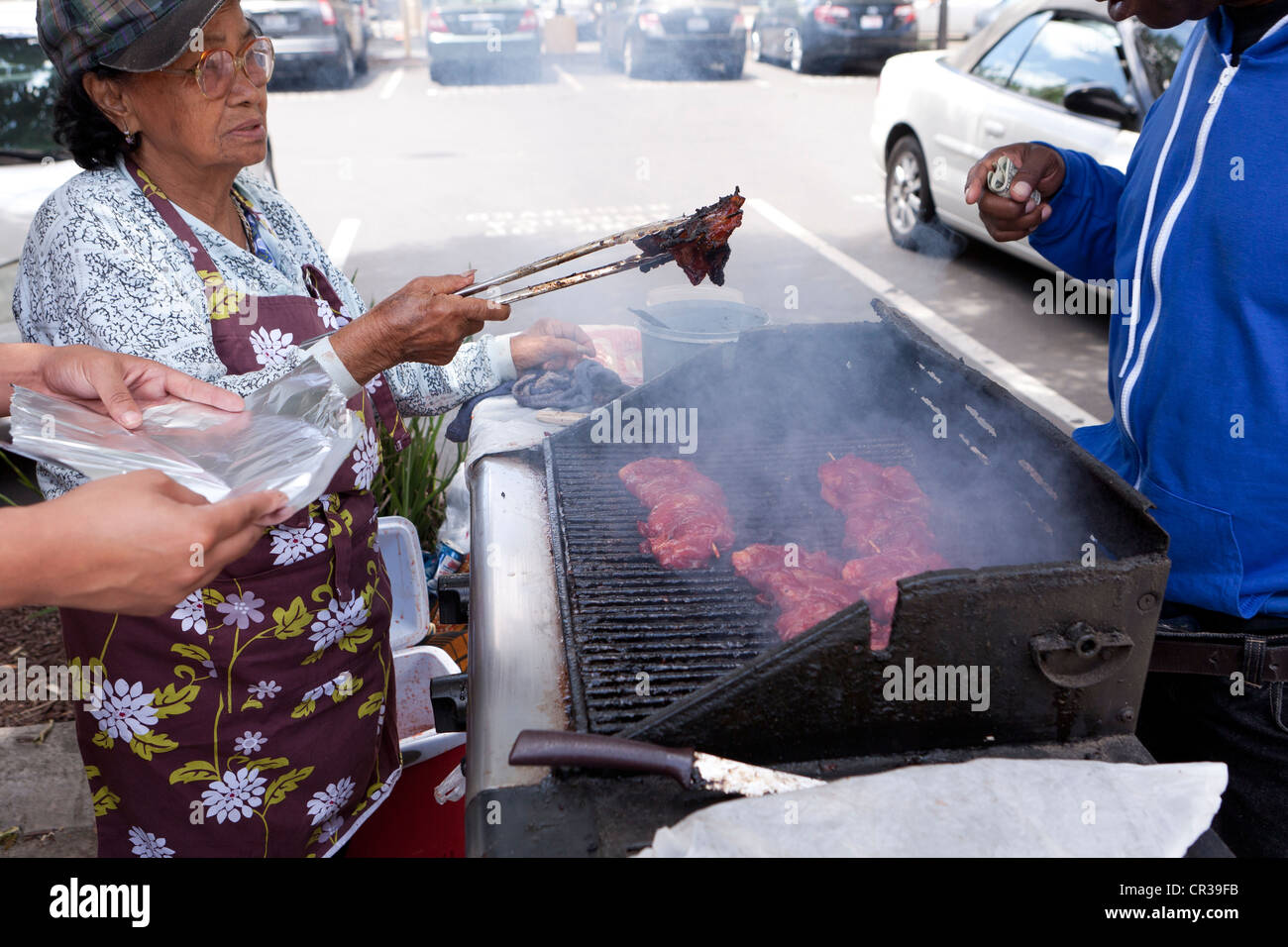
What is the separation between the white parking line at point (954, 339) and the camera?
20.5ft

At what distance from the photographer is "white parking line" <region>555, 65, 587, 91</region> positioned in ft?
61.3

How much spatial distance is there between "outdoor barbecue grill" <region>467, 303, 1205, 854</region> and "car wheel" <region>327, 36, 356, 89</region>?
1759 centimetres

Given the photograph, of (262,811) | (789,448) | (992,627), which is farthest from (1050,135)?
(262,811)

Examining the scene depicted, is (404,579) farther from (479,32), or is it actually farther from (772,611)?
(479,32)

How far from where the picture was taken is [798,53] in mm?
19281

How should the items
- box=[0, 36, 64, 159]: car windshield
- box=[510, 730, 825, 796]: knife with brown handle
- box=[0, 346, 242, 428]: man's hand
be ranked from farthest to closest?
box=[0, 36, 64, 159]: car windshield, box=[0, 346, 242, 428]: man's hand, box=[510, 730, 825, 796]: knife with brown handle

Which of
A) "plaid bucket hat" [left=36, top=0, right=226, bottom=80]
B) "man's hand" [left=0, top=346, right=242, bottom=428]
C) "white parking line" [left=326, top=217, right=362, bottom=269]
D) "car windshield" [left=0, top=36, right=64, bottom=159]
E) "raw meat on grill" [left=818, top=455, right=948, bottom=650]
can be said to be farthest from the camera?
"white parking line" [left=326, top=217, right=362, bottom=269]

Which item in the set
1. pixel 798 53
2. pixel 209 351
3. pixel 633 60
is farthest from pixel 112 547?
pixel 633 60

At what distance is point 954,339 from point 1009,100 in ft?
6.15

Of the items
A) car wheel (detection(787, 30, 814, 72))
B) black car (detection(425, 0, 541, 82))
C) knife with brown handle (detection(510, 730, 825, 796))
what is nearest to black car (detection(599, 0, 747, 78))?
car wheel (detection(787, 30, 814, 72))

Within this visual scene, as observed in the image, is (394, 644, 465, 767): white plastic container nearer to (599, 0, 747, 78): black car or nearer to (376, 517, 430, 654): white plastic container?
(376, 517, 430, 654): white plastic container

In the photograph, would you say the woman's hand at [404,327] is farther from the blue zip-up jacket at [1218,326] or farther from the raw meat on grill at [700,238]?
the blue zip-up jacket at [1218,326]

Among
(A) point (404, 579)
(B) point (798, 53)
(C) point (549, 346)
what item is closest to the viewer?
(C) point (549, 346)

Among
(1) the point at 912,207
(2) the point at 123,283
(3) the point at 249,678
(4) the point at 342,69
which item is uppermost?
(4) the point at 342,69
